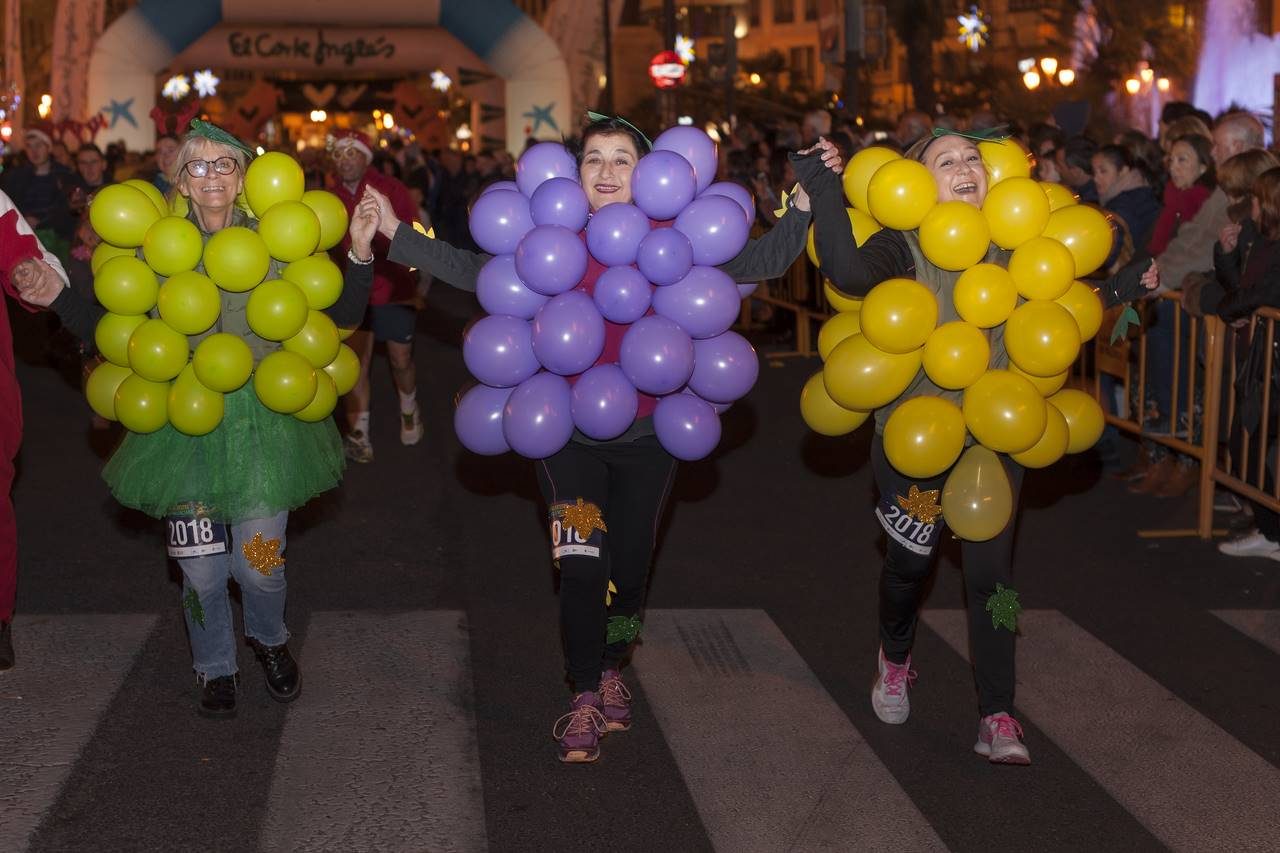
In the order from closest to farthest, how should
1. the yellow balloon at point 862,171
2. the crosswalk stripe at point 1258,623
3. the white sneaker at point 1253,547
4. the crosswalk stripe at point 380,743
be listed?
the crosswalk stripe at point 380,743 → the yellow balloon at point 862,171 → the crosswalk stripe at point 1258,623 → the white sneaker at point 1253,547

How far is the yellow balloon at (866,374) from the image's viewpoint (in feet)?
16.7

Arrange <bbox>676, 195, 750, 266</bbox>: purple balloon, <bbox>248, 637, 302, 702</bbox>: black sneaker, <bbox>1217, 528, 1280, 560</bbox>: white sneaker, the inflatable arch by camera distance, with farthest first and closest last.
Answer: the inflatable arch
<bbox>1217, 528, 1280, 560</bbox>: white sneaker
<bbox>248, 637, 302, 702</bbox>: black sneaker
<bbox>676, 195, 750, 266</bbox>: purple balloon

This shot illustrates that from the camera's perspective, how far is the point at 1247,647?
657 cm

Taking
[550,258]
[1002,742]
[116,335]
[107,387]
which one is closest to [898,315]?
[550,258]

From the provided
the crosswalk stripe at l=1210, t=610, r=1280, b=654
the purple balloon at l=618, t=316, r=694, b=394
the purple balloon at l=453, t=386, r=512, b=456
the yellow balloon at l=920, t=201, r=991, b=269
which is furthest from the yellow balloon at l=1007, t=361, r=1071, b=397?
the crosswalk stripe at l=1210, t=610, r=1280, b=654

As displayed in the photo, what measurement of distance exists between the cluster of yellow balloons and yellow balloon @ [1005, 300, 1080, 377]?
2264 millimetres

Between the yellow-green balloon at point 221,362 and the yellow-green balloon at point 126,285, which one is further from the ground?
the yellow-green balloon at point 126,285

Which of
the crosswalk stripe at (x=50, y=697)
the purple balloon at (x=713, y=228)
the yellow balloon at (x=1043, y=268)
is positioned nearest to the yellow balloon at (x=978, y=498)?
the yellow balloon at (x=1043, y=268)

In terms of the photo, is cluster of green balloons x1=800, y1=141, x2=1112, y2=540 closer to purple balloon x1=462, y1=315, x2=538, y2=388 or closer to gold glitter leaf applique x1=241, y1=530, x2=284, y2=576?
purple balloon x1=462, y1=315, x2=538, y2=388

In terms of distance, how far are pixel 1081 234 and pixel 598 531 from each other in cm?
181

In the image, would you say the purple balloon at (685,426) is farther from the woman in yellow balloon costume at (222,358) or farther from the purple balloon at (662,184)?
the woman in yellow balloon costume at (222,358)

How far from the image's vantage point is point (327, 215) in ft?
18.2

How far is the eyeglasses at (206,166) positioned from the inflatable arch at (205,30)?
23.4 meters

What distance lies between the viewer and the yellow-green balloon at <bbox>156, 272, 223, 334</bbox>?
5266 millimetres
